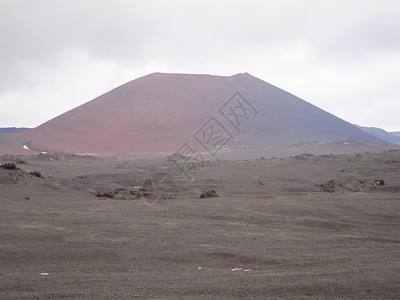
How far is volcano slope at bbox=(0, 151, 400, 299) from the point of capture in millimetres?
4711

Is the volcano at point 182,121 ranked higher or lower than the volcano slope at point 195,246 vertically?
higher

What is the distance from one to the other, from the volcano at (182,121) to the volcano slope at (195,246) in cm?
3377

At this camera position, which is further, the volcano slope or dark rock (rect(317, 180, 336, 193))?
dark rock (rect(317, 180, 336, 193))

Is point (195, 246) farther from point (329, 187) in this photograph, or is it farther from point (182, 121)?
point (182, 121)

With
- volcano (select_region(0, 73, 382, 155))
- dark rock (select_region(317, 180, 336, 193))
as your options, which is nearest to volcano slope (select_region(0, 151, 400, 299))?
dark rock (select_region(317, 180, 336, 193))

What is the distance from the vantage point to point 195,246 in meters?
6.94

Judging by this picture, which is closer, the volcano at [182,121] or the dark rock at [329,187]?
the dark rock at [329,187]

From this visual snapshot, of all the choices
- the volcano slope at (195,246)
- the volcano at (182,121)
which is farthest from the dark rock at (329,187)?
the volcano at (182,121)

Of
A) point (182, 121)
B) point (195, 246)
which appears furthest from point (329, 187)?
point (182, 121)

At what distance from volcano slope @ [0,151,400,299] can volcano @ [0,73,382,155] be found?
111 ft

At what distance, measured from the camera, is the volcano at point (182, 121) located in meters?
50.8

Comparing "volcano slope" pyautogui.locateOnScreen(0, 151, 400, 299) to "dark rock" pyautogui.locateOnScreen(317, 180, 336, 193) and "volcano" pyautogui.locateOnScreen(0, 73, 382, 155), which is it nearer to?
"dark rock" pyautogui.locateOnScreen(317, 180, 336, 193)

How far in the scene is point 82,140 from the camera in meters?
52.1

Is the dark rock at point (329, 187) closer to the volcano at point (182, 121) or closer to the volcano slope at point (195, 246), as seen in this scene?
the volcano slope at point (195, 246)
